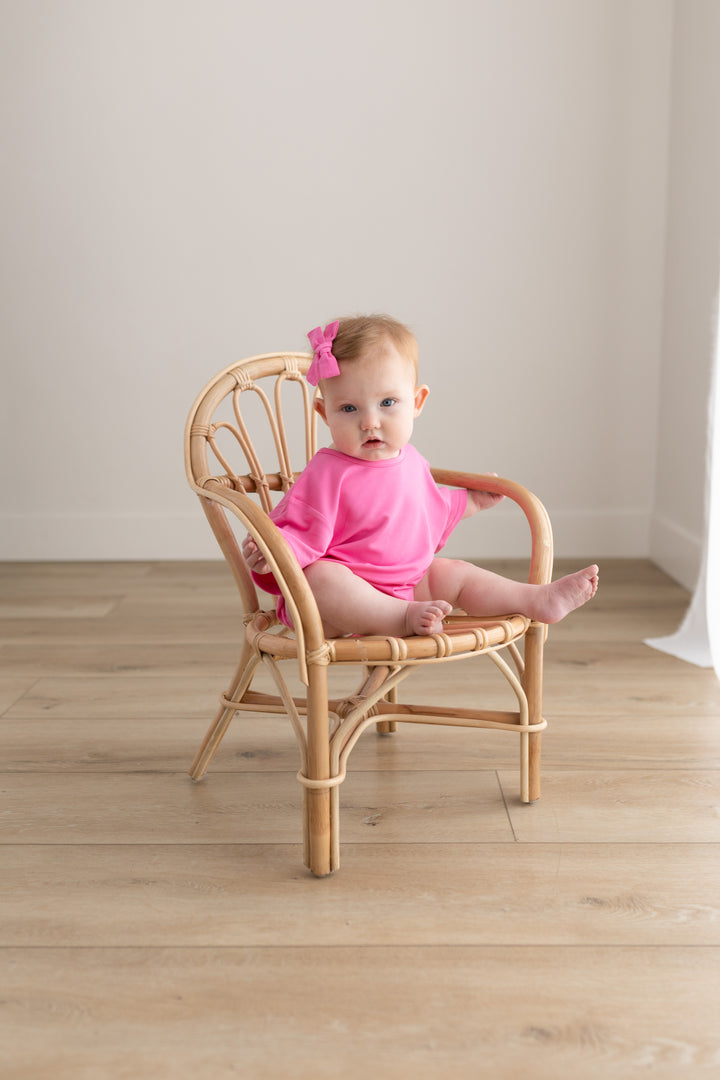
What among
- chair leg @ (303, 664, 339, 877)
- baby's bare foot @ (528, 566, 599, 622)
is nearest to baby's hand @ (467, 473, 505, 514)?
baby's bare foot @ (528, 566, 599, 622)

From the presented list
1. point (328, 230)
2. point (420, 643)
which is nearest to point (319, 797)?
point (420, 643)

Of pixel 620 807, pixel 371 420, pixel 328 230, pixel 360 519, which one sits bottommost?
pixel 620 807

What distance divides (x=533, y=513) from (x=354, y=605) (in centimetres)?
33

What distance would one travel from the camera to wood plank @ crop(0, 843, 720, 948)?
1189mm

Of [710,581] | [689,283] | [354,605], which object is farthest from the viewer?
[689,283]

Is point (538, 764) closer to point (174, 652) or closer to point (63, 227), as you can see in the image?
point (174, 652)

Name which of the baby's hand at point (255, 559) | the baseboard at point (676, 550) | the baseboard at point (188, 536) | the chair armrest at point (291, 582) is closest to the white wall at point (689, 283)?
the baseboard at point (676, 550)

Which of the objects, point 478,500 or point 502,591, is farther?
point 478,500

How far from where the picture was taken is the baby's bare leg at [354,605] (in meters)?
1.35

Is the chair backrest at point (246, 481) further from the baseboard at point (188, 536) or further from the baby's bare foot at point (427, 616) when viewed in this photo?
the baseboard at point (188, 536)

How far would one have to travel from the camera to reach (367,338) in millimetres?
1404

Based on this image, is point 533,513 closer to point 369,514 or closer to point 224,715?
point 369,514

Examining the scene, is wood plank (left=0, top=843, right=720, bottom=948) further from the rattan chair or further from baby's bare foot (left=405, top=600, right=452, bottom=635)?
baby's bare foot (left=405, top=600, right=452, bottom=635)

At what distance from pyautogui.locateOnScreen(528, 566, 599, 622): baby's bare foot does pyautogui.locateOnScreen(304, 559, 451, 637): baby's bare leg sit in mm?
166
